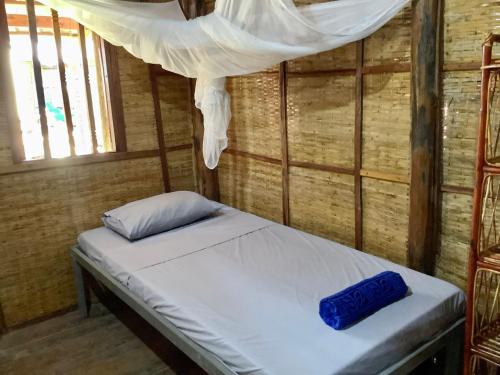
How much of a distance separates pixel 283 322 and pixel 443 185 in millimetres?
1100

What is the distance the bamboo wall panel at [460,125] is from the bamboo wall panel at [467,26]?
9 centimetres

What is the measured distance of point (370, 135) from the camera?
249 centimetres

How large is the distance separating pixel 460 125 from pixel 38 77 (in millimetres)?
2549

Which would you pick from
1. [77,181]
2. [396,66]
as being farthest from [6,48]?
[396,66]

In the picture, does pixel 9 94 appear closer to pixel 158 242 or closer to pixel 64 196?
pixel 64 196

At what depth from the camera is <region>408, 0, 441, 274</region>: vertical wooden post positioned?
6.70ft

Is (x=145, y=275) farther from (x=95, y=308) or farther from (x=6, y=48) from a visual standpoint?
(x=6, y=48)

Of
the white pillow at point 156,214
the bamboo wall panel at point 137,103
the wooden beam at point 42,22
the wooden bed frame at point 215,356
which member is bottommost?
the wooden bed frame at point 215,356

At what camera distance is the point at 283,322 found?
178 centimetres

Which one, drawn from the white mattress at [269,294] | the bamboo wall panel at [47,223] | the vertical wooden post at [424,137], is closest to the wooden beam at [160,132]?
the bamboo wall panel at [47,223]

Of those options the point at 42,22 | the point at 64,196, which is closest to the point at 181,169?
the point at 64,196

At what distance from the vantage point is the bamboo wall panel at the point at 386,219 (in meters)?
2.40

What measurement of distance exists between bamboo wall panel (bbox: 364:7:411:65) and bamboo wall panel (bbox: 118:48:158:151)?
1765 millimetres

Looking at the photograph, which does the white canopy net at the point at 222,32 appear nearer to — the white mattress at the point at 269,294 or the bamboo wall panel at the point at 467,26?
the bamboo wall panel at the point at 467,26
